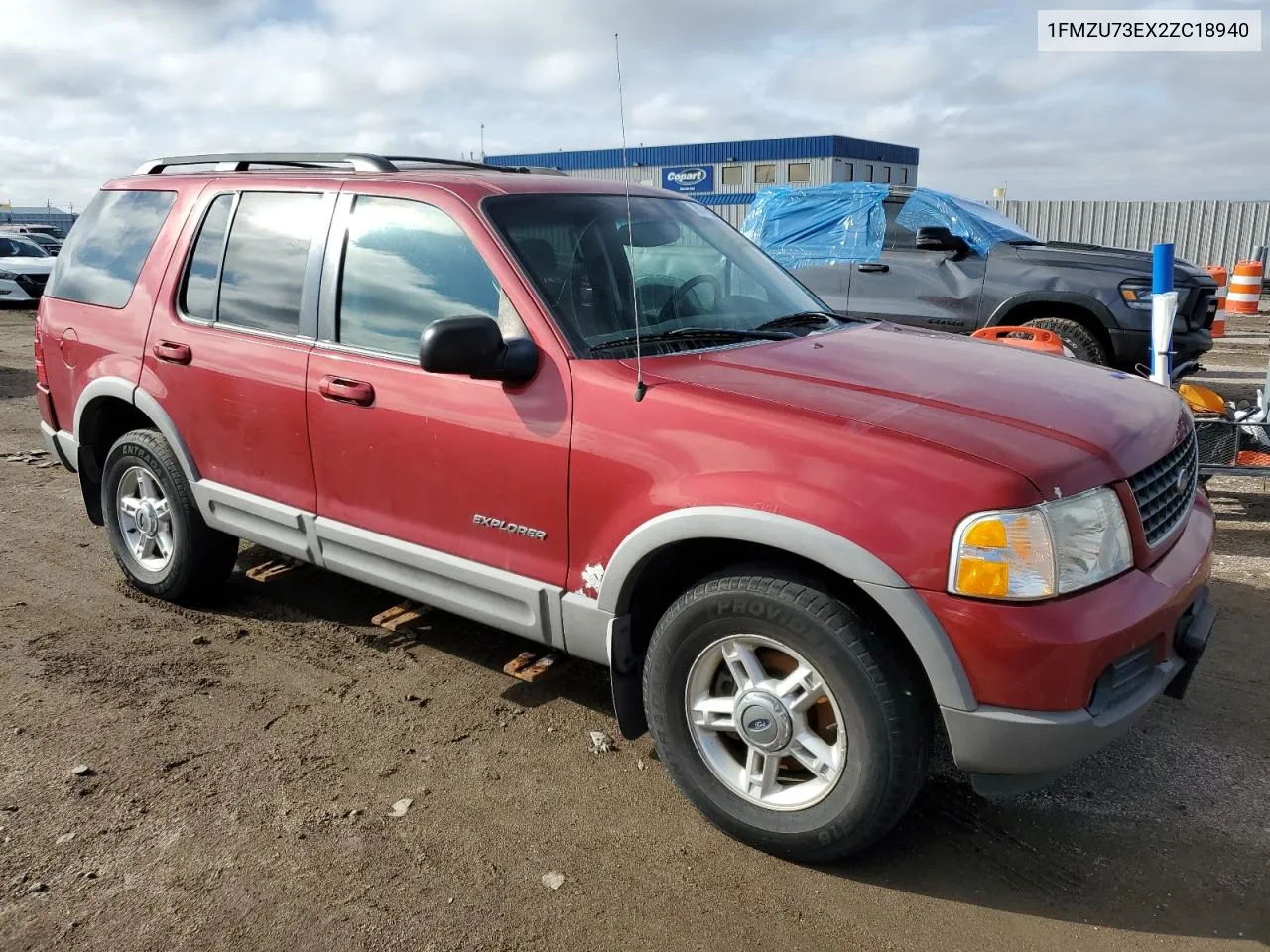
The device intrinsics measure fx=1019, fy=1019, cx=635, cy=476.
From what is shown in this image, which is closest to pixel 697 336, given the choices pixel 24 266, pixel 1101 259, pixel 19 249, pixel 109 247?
pixel 109 247

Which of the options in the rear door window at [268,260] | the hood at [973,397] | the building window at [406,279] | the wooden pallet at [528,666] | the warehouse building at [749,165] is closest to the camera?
the hood at [973,397]

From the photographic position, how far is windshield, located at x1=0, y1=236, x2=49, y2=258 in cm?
2057

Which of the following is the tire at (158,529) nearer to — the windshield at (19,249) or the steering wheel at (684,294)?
the steering wheel at (684,294)

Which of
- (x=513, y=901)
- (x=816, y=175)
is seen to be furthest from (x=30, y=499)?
(x=816, y=175)

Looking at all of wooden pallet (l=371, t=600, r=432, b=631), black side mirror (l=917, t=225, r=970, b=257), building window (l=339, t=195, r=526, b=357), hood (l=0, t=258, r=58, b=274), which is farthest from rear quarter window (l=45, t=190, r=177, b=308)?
hood (l=0, t=258, r=58, b=274)

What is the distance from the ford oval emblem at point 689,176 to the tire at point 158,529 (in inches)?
1189

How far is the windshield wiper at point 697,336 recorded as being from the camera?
327 centimetres

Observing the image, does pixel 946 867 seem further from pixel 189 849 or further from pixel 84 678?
pixel 84 678

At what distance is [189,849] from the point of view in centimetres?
296

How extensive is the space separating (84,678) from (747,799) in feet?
9.07

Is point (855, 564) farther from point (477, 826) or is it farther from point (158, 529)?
point (158, 529)

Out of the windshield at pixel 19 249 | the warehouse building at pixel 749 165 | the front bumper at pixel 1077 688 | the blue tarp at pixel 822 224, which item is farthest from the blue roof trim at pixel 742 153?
the front bumper at pixel 1077 688

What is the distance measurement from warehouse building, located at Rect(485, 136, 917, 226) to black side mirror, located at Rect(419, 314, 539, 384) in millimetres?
28733

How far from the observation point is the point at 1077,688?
97.1 inches
